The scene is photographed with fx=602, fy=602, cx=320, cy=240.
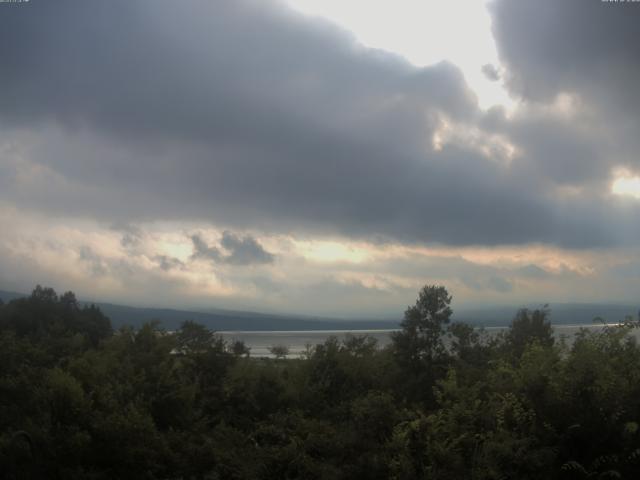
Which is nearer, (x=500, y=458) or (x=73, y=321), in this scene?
(x=500, y=458)

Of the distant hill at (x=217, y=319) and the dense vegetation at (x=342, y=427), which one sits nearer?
→ the dense vegetation at (x=342, y=427)

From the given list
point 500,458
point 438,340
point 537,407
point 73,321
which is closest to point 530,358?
point 537,407

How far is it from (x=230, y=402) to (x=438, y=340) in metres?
7.72

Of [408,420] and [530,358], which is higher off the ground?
[530,358]

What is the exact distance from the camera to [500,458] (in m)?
11.6

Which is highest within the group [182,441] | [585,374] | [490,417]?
[585,374]

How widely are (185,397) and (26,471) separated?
19.0 ft

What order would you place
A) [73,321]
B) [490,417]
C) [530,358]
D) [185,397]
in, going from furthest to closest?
[73,321] → [185,397] → [530,358] → [490,417]

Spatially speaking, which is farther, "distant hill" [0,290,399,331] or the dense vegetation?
"distant hill" [0,290,399,331]

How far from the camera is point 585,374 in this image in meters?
12.1

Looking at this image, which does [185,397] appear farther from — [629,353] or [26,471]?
[629,353]

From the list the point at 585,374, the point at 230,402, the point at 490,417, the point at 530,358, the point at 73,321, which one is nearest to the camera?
the point at 585,374

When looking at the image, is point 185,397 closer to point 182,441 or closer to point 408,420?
point 182,441

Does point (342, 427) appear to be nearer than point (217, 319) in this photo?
Yes
